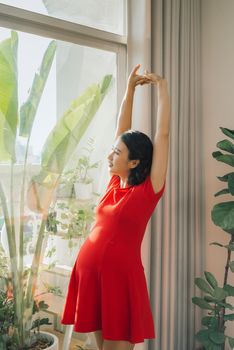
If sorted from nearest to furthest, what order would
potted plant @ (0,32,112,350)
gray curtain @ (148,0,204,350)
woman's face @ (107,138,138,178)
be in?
woman's face @ (107,138,138,178), potted plant @ (0,32,112,350), gray curtain @ (148,0,204,350)

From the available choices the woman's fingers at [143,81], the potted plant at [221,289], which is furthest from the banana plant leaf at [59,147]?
the potted plant at [221,289]

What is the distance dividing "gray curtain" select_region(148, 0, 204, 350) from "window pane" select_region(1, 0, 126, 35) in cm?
21

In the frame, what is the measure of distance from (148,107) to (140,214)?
2.68 feet

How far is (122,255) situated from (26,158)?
0.70 meters

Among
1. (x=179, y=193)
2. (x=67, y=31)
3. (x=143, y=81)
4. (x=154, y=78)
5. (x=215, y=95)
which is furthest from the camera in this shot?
(x=215, y=95)

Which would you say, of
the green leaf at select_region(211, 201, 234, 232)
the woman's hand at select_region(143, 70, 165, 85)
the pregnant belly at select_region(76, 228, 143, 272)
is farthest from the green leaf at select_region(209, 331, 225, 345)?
the woman's hand at select_region(143, 70, 165, 85)

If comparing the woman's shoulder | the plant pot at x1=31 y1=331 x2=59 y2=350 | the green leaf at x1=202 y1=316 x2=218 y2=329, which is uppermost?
the woman's shoulder

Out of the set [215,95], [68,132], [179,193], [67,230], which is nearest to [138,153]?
[68,132]

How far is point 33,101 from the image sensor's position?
2.00m

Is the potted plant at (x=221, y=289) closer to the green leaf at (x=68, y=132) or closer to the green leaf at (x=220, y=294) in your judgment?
the green leaf at (x=220, y=294)

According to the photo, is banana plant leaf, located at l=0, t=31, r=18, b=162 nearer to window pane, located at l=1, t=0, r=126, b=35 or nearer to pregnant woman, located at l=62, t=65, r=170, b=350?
window pane, located at l=1, t=0, r=126, b=35

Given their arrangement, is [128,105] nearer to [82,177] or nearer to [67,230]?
[82,177]

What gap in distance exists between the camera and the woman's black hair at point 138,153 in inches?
68.9

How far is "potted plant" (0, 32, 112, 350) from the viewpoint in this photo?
188 centimetres
